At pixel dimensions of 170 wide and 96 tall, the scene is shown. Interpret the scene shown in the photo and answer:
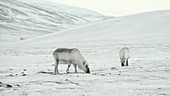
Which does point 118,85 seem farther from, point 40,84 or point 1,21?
point 1,21

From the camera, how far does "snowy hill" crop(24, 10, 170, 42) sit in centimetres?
6788

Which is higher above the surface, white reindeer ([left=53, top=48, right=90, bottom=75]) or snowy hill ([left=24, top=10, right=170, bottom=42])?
snowy hill ([left=24, top=10, right=170, bottom=42])

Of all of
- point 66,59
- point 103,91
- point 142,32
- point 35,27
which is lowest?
point 103,91

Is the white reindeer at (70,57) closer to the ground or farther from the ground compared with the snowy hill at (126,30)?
closer to the ground

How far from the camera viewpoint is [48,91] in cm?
1159

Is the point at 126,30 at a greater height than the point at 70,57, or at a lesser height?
greater

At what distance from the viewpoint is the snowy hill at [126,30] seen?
6788 centimetres

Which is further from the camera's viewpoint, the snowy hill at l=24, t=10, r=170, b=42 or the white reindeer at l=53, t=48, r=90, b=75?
the snowy hill at l=24, t=10, r=170, b=42

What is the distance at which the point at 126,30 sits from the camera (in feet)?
248

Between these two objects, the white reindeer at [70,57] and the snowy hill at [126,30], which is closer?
the white reindeer at [70,57]

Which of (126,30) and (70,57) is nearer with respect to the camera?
(70,57)

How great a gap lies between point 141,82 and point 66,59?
515cm

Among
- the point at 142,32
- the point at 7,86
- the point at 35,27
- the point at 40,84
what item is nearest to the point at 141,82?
the point at 40,84

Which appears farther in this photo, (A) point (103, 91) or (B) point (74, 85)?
(B) point (74, 85)
